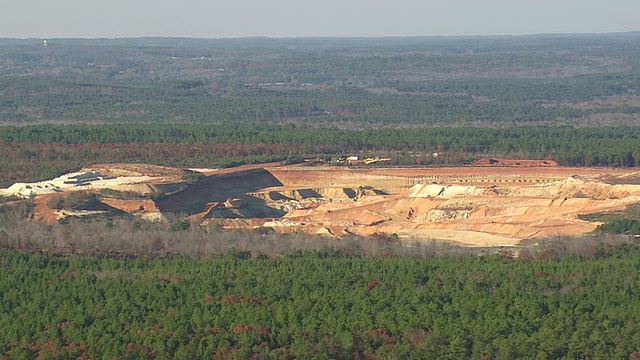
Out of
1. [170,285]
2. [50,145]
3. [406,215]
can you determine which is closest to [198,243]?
[170,285]

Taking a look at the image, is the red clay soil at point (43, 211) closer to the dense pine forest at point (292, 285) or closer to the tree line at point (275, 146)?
the dense pine forest at point (292, 285)

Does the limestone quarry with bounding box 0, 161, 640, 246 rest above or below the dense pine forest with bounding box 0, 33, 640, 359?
below

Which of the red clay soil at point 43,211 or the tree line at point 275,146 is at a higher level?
the red clay soil at point 43,211

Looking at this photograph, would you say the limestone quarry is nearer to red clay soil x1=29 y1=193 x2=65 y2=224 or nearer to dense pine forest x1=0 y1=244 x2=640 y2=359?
red clay soil x1=29 y1=193 x2=65 y2=224

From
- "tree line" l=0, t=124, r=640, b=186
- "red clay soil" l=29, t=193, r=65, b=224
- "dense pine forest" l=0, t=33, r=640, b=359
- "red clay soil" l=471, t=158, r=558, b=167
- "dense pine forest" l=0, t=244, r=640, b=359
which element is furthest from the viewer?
"tree line" l=0, t=124, r=640, b=186

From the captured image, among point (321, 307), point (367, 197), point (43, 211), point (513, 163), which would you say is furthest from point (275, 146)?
point (321, 307)

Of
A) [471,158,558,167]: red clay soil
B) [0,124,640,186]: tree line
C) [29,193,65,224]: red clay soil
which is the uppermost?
[29,193,65,224]: red clay soil

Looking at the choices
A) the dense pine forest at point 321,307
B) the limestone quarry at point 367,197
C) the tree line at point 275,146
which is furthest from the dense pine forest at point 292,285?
the limestone quarry at point 367,197

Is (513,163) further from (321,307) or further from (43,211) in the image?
(321,307)

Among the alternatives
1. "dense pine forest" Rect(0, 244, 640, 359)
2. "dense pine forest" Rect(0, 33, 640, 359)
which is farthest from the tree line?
"dense pine forest" Rect(0, 244, 640, 359)

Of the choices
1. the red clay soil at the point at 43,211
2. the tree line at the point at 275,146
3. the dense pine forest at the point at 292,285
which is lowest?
the tree line at the point at 275,146
